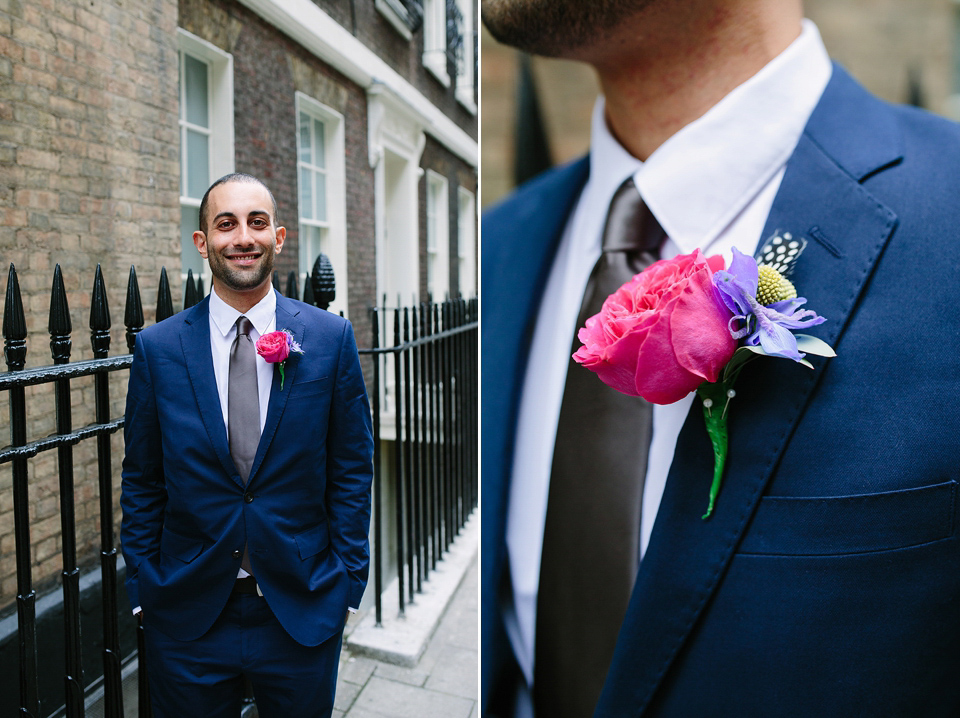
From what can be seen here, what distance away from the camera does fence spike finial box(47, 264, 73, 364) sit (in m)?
1.35

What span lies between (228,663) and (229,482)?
38cm

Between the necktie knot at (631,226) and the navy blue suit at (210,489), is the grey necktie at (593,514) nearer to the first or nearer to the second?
the necktie knot at (631,226)

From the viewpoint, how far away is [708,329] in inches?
34.6

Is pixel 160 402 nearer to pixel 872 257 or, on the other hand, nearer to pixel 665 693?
pixel 665 693

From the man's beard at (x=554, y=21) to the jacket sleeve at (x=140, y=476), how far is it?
3.06 ft

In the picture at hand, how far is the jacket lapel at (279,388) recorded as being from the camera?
4.36 ft

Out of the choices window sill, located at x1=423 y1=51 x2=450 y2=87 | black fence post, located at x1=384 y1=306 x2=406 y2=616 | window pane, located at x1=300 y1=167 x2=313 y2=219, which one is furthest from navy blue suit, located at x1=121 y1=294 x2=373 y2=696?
window sill, located at x1=423 y1=51 x2=450 y2=87

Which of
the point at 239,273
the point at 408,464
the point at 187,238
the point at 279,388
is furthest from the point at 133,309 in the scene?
the point at 408,464

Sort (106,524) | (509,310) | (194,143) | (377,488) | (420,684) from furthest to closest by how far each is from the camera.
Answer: (194,143) → (377,488) → (420,684) → (106,524) → (509,310)

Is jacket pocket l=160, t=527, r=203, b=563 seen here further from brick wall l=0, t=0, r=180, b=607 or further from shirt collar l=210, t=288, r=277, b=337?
brick wall l=0, t=0, r=180, b=607

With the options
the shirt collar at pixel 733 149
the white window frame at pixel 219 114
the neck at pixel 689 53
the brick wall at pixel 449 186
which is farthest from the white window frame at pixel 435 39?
the shirt collar at pixel 733 149

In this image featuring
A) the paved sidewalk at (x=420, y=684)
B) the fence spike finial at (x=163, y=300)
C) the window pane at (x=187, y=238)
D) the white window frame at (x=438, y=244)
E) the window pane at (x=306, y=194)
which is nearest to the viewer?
the fence spike finial at (x=163, y=300)

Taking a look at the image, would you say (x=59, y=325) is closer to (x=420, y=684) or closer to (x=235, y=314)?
(x=235, y=314)

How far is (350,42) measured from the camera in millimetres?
2775
